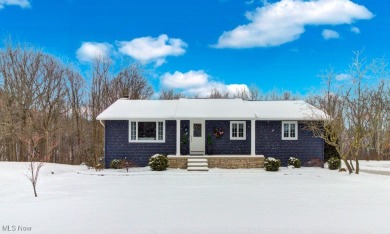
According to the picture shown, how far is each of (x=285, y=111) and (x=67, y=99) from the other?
881 inches

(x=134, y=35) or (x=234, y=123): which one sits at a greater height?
(x=134, y=35)

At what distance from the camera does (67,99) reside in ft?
102

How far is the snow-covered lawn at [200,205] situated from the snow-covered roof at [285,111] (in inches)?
186

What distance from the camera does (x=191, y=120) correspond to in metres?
18.7

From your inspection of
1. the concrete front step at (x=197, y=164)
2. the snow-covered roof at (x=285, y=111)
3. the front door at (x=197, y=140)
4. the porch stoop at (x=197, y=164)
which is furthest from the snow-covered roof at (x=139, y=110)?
the snow-covered roof at (x=285, y=111)

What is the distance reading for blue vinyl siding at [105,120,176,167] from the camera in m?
18.4

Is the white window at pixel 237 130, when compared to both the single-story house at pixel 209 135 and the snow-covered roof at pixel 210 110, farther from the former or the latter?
the snow-covered roof at pixel 210 110

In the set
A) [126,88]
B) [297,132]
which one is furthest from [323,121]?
[126,88]

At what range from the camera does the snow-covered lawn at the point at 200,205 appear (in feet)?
21.9

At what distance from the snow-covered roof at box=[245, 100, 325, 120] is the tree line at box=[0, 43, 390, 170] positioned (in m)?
1.19

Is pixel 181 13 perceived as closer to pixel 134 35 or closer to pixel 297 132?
pixel 134 35

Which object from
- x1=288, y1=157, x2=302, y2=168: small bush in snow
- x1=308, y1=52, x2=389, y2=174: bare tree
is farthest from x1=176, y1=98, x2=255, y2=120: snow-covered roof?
x1=308, y1=52, x2=389, y2=174: bare tree

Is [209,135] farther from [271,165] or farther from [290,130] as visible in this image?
[290,130]

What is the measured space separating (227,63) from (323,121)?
40.5 feet
